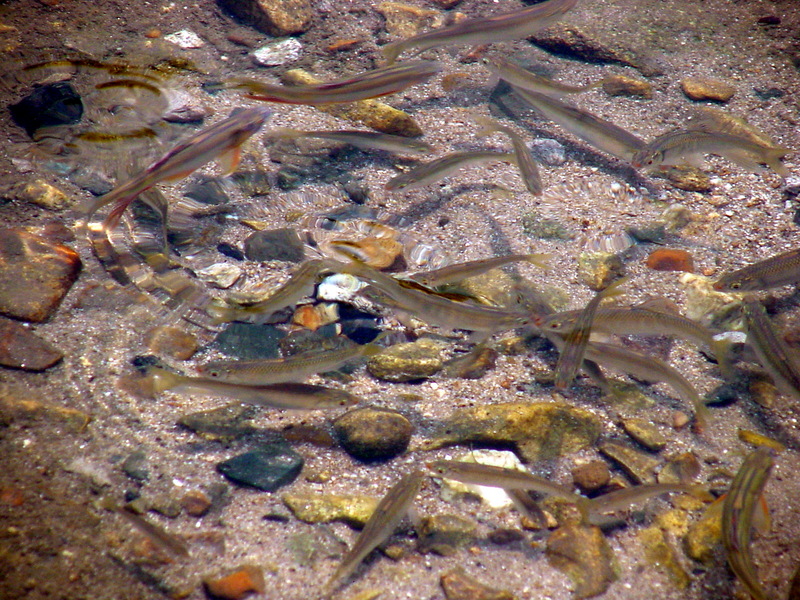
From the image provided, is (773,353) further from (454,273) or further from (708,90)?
(708,90)

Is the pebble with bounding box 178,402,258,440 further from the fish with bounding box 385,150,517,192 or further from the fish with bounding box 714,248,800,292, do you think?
the fish with bounding box 714,248,800,292

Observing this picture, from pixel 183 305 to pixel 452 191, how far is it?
293 cm

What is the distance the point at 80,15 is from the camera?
6.15 m

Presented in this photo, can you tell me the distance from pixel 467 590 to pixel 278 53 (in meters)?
6.37

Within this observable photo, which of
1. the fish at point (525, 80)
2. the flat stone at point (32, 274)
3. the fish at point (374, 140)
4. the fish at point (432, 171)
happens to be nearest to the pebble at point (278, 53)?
the fish at point (374, 140)

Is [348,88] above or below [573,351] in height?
above

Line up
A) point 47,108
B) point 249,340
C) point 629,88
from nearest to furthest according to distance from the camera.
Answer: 1. point 249,340
2. point 47,108
3. point 629,88

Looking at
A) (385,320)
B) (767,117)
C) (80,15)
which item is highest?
(767,117)

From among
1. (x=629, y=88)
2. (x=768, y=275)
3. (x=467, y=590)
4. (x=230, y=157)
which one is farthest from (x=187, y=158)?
(x=629, y=88)

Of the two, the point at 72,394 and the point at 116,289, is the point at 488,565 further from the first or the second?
the point at 116,289

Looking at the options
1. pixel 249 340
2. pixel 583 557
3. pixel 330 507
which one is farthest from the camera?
pixel 249 340

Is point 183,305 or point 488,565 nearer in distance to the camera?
point 488,565

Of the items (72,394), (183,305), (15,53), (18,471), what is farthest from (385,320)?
(15,53)

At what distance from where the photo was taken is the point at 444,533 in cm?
297
